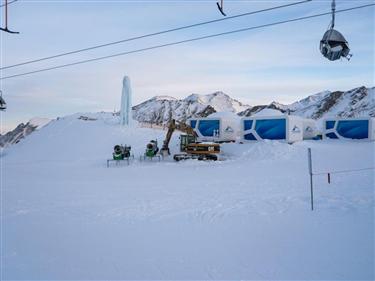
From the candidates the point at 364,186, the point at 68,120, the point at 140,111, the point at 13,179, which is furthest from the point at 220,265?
the point at 140,111

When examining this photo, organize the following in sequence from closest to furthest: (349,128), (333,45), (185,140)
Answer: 1. (333,45)
2. (185,140)
3. (349,128)

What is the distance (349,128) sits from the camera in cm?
3125

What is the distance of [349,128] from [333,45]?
25.7 metres

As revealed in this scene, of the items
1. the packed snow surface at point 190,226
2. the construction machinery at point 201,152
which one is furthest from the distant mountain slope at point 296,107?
the packed snow surface at point 190,226

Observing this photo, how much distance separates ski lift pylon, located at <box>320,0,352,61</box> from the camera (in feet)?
25.4

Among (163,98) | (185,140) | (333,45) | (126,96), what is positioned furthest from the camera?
(163,98)

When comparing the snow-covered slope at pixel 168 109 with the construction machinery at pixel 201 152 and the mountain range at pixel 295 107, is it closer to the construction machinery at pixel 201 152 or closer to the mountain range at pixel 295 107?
the mountain range at pixel 295 107

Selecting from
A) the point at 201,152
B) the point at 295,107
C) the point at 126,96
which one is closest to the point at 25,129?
the point at 126,96

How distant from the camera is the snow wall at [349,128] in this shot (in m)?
30.0

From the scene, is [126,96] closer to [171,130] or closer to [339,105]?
[171,130]

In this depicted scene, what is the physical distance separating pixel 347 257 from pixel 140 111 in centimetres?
Result: 15747

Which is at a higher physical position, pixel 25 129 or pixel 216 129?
pixel 25 129

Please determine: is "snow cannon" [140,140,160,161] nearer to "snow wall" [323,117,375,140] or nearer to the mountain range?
"snow wall" [323,117,375,140]

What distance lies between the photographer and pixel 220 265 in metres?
5.98
